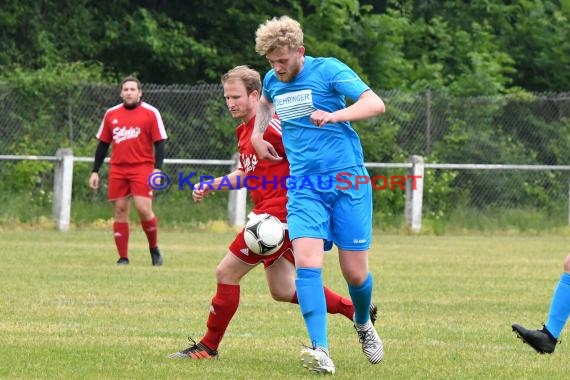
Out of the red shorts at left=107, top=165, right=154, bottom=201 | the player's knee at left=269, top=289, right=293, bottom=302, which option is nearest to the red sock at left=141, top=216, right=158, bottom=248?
the red shorts at left=107, top=165, right=154, bottom=201

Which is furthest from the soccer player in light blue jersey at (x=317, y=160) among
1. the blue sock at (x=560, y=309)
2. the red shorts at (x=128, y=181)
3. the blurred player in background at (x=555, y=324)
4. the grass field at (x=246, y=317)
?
the red shorts at (x=128, y=181)

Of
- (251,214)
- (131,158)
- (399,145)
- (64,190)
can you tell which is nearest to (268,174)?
(251,214)

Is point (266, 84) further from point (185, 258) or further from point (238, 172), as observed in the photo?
point (185, 258)

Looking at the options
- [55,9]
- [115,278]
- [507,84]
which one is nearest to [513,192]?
[507,84]

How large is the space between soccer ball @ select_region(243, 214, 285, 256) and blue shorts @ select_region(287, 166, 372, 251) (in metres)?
0.20

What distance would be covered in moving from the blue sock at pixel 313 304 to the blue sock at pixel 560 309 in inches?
60.4

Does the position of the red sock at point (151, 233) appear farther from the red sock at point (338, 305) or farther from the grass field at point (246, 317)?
the red sock at point (338, 305)

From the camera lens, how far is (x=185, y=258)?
1475 centimetres

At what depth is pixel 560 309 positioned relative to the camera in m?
7.50

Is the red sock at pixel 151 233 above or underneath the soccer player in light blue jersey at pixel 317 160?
underneath

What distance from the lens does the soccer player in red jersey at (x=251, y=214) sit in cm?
717

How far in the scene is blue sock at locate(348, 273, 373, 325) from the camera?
711cm

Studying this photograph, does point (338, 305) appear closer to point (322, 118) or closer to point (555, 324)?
point (555, 324)

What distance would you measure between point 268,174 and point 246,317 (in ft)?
7.26
